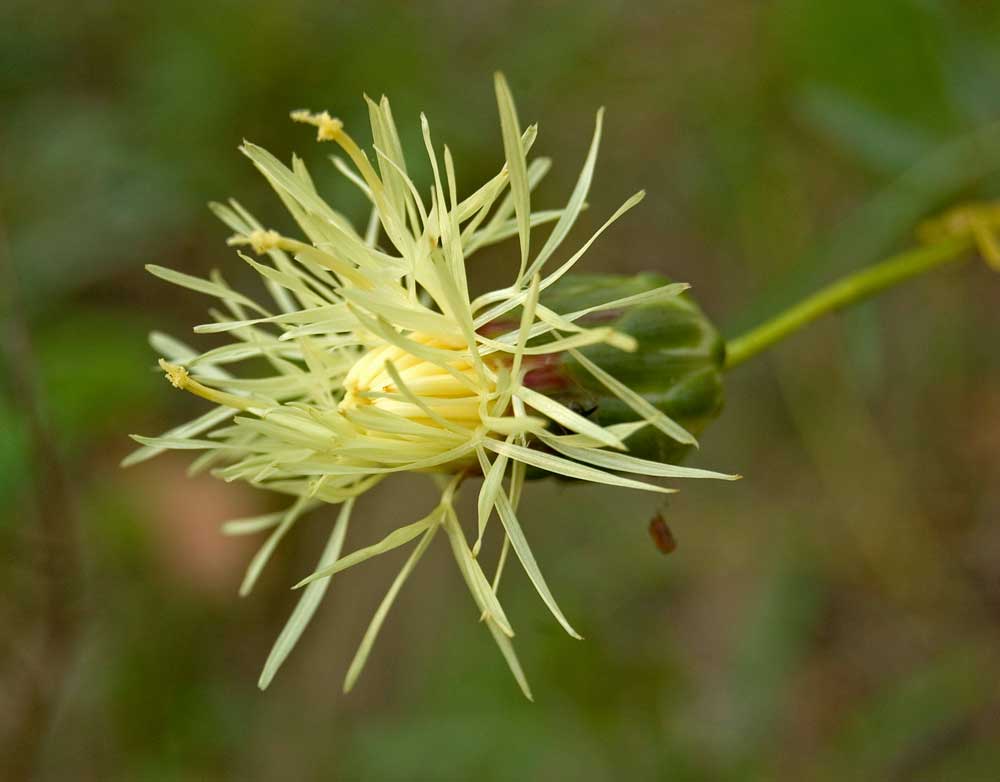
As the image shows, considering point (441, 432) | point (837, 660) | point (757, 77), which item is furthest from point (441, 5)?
point (441, 432)

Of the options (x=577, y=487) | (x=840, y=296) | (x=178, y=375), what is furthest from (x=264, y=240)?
(x=577, y=487)

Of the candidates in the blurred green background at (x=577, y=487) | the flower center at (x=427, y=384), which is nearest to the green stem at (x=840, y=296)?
the flower center at (x=427, y=384)

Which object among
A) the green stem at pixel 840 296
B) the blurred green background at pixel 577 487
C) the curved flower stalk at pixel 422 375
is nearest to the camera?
the curved flower stalk at pixel 422 375

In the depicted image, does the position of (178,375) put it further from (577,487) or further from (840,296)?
(577,487)

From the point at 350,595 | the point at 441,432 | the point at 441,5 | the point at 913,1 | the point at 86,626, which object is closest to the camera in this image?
the point at 441,432

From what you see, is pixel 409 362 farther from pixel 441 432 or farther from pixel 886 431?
pixel 886 431

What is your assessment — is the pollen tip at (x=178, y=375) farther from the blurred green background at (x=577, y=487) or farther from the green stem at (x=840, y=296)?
the blurred green background at (x=577, y=487)

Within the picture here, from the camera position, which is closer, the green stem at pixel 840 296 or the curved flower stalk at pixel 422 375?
the curved flower stalk at pixel 422 375
